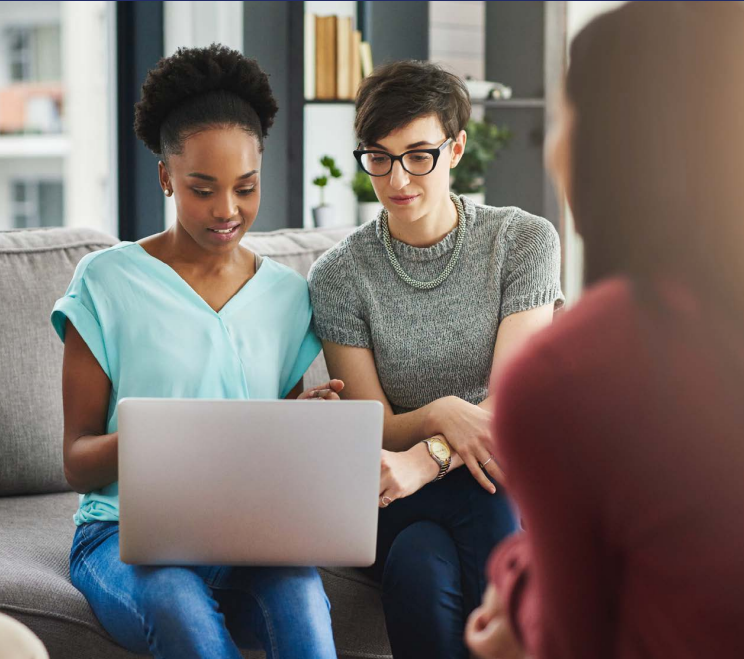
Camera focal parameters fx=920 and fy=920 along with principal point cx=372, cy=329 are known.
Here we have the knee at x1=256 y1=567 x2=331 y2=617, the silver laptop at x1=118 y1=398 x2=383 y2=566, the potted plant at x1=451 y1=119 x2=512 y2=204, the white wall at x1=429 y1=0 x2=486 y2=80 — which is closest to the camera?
the silver laptop at x1=118 y1=398 x2=383 y2=566

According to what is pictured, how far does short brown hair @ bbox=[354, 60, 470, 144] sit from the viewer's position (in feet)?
5.18

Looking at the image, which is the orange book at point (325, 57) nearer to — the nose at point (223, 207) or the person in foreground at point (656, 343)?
the nose at point (223, 207)

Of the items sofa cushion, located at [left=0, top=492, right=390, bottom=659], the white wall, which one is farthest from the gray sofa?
the white wall

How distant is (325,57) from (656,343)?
2769 mm

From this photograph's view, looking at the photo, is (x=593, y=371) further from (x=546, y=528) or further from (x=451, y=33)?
(x=451, y=33)

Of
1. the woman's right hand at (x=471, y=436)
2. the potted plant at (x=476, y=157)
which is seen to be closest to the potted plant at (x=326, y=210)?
the potted plant at (x=476, y=157)

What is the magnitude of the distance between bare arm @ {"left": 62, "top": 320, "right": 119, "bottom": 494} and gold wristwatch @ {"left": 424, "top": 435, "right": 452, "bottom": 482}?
1.62 ft

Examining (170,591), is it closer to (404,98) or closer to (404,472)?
(404,472)

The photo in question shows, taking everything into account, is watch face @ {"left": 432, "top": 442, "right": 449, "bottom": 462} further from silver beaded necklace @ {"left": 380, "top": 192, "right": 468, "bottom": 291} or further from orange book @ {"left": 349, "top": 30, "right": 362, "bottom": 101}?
orange book @ {"left": 349, "top": 30, "right": 362, "bottom": 101}

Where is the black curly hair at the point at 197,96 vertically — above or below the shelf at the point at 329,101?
below

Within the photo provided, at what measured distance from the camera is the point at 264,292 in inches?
61.9

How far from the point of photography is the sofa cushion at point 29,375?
1.74m

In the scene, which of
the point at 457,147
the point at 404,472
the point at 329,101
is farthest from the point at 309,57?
the point at 404,472

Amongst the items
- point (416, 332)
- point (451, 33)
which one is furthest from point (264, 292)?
point (451, 33)
